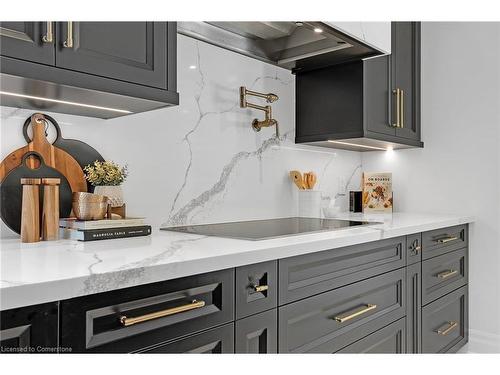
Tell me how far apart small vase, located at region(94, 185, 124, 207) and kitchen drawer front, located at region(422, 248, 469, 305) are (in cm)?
152

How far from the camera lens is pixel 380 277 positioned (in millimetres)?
1875

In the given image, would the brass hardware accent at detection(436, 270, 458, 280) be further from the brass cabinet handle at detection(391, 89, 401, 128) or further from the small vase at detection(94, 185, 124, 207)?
the small vase at detection(94, 185, 124, 207)

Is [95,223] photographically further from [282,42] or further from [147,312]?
[282,42]

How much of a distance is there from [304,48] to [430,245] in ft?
3.95

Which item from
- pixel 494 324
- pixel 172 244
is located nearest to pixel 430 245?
pixel 494 324

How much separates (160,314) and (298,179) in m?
1.60

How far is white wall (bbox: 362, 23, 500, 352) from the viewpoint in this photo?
8.86 feet

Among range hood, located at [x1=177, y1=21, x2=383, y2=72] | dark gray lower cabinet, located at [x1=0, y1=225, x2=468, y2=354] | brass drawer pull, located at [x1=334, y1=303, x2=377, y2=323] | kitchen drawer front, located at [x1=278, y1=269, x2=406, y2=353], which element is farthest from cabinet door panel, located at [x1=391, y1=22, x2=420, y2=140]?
brass drawer pull, located at [x1=334, y1=303, x2=377, y2=323]

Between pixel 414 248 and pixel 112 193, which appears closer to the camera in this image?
pixel 112 193

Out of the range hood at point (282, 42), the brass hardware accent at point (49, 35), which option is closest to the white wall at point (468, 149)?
the range hood at point (282, 42)

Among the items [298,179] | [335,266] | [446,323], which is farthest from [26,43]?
[446,323]

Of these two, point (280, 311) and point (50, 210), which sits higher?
point (50, 210)

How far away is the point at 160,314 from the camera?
106 centimetres
